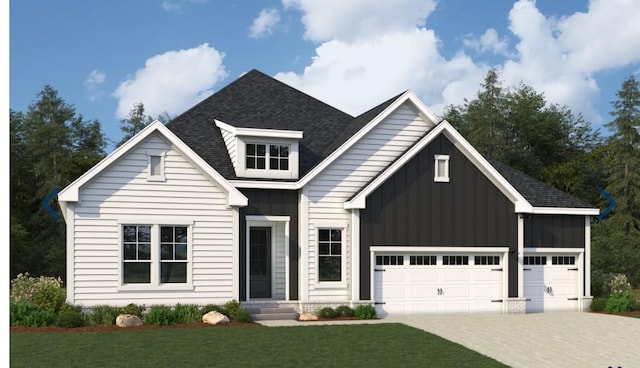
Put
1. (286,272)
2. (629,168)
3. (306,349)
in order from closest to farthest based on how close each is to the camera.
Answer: (306,349), (286,272), (629,168)

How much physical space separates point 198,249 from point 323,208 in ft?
14.2

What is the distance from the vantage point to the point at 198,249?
22172mm

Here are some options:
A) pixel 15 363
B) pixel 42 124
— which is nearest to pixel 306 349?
pixel 15 363

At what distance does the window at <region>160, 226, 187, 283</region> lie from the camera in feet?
71.5

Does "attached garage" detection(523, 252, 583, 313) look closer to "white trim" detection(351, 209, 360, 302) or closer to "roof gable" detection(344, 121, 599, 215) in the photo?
"roof gable" detection(344, 121, 599, 215)

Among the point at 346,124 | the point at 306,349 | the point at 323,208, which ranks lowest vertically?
the point at 306,349

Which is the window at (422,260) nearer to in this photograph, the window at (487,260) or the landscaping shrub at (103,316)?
the window at (487,260)

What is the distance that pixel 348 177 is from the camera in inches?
954

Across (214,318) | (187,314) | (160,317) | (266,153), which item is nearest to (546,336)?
(214,318)

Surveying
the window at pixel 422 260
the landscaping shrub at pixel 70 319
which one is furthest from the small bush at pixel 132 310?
the window at pixel 422 260

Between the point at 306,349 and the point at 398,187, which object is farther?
the point at 398,187

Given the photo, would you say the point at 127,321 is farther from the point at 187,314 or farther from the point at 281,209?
the point at 281,209

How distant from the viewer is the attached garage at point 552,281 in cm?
2561

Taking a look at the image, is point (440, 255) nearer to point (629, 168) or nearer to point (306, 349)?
point (306, 349)
